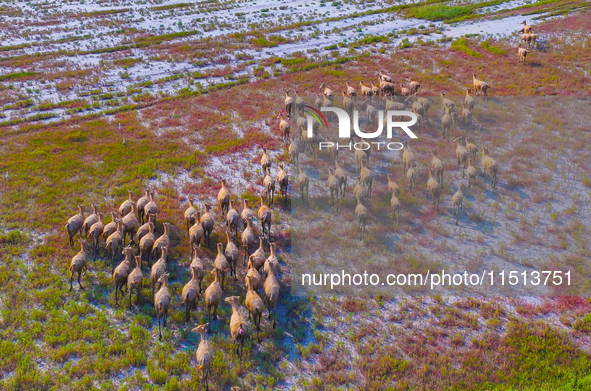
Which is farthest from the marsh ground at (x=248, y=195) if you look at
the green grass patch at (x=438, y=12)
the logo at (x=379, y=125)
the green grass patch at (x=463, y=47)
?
the green grass patch at (x=438, y=12)

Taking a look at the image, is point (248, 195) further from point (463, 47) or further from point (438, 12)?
point (438, 12)

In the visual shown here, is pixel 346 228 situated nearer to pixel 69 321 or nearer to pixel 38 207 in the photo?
pixel 69 321

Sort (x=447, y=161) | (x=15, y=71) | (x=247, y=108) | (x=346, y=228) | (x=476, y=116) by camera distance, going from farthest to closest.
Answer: (x=15, y=71), (x=247, y=108), (x=476, y=116), (x=447, y=161), (x=346, y=228)

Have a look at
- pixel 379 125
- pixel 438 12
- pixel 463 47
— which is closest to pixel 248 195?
pixel 379 125

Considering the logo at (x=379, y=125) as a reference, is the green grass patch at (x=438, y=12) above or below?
above

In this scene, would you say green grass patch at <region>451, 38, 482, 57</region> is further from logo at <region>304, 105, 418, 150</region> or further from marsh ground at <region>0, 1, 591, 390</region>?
logo at <region>304, 105, 418, 150</region>

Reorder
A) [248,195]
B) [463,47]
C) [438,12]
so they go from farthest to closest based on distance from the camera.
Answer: [438,12]
[463,47]
[248,195]

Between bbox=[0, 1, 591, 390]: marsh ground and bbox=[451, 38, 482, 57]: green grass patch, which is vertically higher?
bbox=[451, 38, 482, 57]: green grass patch

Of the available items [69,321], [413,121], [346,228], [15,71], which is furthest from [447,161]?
[15,71]

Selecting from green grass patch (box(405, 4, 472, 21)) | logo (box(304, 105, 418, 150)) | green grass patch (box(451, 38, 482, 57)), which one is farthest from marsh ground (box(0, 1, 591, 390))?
green grass patch (box(405, 4, 472, 21))

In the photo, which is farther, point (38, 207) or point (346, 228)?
point (38, 207)

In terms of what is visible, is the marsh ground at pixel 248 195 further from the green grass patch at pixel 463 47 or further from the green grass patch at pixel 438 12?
the green grass patch at pixel 438 12
